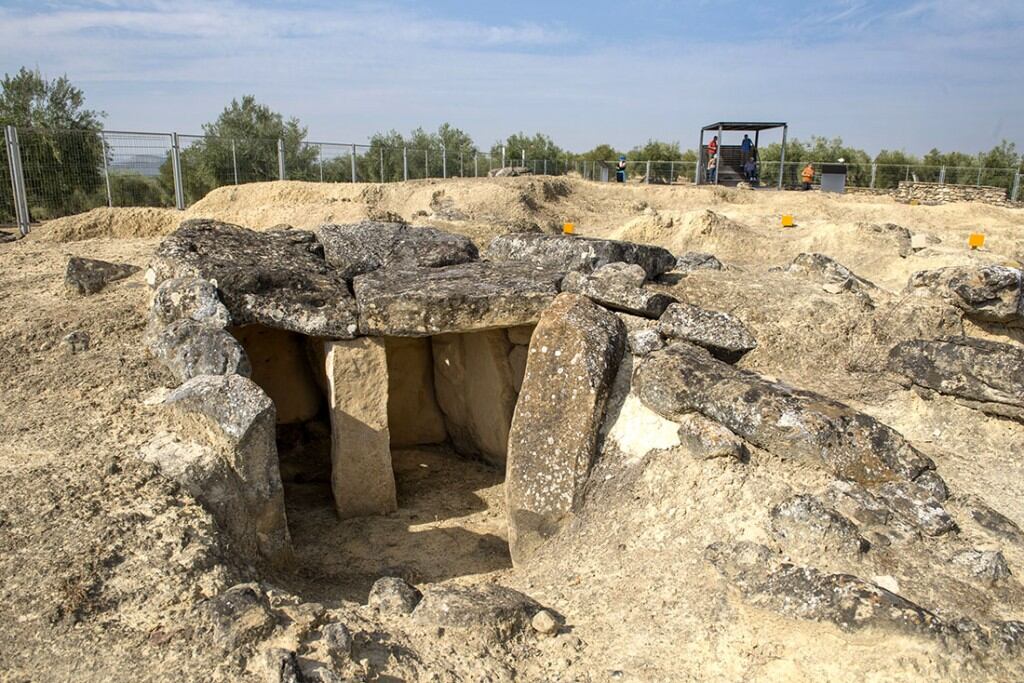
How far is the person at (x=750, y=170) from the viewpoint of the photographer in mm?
19884

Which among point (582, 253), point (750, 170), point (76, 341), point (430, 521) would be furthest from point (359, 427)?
point (750, 170)

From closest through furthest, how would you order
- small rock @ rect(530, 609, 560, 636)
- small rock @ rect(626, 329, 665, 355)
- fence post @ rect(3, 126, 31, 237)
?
small rock @ rect(530, 609, 560, 636), small rock @ rect(626, 329, 665, 355), fence post @ rect(3, 126, 31, 237)

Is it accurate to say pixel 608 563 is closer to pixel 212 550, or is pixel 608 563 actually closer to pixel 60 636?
pixel 212 550

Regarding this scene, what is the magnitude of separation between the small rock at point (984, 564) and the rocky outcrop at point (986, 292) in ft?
8.38

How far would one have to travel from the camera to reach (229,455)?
4.15 m

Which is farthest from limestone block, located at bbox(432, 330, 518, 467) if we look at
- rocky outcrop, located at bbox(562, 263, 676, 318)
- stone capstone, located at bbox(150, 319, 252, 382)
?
stone capstone, located at bbox(150, 319, 252, 382)

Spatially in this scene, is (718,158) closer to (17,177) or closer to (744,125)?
(744,125)

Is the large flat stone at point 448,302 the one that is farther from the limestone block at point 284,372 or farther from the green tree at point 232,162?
the green tree at point 232,162

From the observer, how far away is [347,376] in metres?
5.26

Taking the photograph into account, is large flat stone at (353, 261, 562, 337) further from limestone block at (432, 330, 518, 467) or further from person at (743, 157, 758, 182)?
person at (743, 157, 758, 182)

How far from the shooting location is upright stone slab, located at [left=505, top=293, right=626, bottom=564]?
4.69 meters

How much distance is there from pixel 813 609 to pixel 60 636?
311 cm

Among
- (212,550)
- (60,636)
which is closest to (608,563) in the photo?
(212,550)

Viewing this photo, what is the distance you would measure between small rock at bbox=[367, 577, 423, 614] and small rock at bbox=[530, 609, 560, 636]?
1.97 feet
